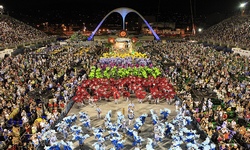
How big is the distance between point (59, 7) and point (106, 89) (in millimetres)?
136787

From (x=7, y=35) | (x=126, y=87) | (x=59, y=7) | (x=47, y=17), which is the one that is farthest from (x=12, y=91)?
(x=59, y=7)

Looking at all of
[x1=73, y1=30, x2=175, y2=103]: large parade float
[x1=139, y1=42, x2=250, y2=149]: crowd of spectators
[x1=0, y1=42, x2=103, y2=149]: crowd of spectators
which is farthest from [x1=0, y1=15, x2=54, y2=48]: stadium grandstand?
[x1=139, y1=42, x2=250, y2=149]: crowd of spectators

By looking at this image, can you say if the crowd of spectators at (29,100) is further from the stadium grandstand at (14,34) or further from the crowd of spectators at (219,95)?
the stadium grandstand at (14,34)

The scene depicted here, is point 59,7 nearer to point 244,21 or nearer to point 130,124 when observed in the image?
point 244,21

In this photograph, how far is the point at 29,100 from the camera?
19.8 meters

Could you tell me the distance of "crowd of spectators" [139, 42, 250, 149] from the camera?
14.6m

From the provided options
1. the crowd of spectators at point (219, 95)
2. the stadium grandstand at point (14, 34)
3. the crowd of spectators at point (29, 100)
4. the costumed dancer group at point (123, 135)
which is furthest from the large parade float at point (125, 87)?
the stadium grandstand at point (14, 34)

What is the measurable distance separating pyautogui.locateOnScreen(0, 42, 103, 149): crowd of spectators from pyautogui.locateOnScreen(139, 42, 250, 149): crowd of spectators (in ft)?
32.3

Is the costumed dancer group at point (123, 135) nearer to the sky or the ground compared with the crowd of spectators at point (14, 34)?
nearer to the ground

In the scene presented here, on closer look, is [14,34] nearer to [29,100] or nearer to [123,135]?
[29,100]

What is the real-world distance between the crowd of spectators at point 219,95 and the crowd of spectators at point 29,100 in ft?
32.3

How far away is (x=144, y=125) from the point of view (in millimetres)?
16594

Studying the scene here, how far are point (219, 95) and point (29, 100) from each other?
1581 centimetres

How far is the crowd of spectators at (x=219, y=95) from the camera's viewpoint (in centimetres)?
1455
